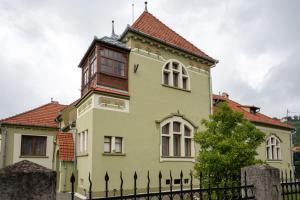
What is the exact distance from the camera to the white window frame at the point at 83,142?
45.4 ft

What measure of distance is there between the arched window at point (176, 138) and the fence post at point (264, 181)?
33.2 feet

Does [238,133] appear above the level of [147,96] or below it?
below

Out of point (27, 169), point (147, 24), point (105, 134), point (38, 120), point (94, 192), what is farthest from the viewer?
point (38, 120)

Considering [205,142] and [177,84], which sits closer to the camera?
[205,142]

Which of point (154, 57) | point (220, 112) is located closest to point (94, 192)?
point (220, 112)

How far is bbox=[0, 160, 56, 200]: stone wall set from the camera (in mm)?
2805

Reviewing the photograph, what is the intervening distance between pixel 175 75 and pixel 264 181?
12665 millimetres

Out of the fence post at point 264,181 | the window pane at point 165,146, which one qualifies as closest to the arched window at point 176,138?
the window pane at point 165,146

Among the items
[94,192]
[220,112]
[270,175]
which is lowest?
[94,192]

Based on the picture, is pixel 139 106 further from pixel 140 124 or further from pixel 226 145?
pixel 226 145

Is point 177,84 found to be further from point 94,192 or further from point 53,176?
point 53,176

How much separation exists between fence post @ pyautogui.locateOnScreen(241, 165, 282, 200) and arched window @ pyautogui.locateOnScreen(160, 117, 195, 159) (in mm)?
10113

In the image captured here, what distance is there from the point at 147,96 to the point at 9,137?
999 centimetres

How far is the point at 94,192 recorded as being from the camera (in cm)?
1237
